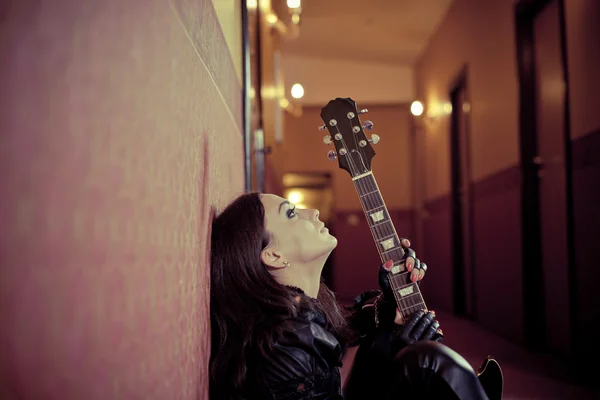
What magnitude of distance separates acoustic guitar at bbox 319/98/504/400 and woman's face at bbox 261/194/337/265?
262 millimetres

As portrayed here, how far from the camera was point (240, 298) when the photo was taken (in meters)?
1.35

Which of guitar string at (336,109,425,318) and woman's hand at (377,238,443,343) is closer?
woman's hand at (377,238,443,343)

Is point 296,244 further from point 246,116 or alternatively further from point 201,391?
point 246,116

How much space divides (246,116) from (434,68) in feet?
17.8

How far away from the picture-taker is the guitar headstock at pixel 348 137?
1.76 metres

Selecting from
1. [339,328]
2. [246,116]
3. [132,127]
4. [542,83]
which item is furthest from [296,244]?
[542,83]

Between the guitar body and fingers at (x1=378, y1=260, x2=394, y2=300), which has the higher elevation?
fingers at (x1=378, y1=260, x2=394, y2=300)

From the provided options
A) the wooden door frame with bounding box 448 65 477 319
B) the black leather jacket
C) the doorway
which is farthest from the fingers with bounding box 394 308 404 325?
the wooden door frame with bounding box 448 65 477 319

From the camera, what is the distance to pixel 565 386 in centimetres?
283

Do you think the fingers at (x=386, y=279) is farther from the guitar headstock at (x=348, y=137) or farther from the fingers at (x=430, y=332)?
the guitar headstock at (x=348, y=137)

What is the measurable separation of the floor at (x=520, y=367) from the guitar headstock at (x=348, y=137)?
1606 millimetres

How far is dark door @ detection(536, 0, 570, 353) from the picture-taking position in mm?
3547

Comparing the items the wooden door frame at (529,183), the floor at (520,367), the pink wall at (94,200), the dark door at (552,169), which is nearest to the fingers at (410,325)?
the pink wall at (94,200)

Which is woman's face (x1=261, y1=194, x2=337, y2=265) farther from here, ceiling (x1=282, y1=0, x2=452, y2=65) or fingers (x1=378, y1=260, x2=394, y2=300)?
ceiling (x1=282, y1=0, x2=452, y2=65)
